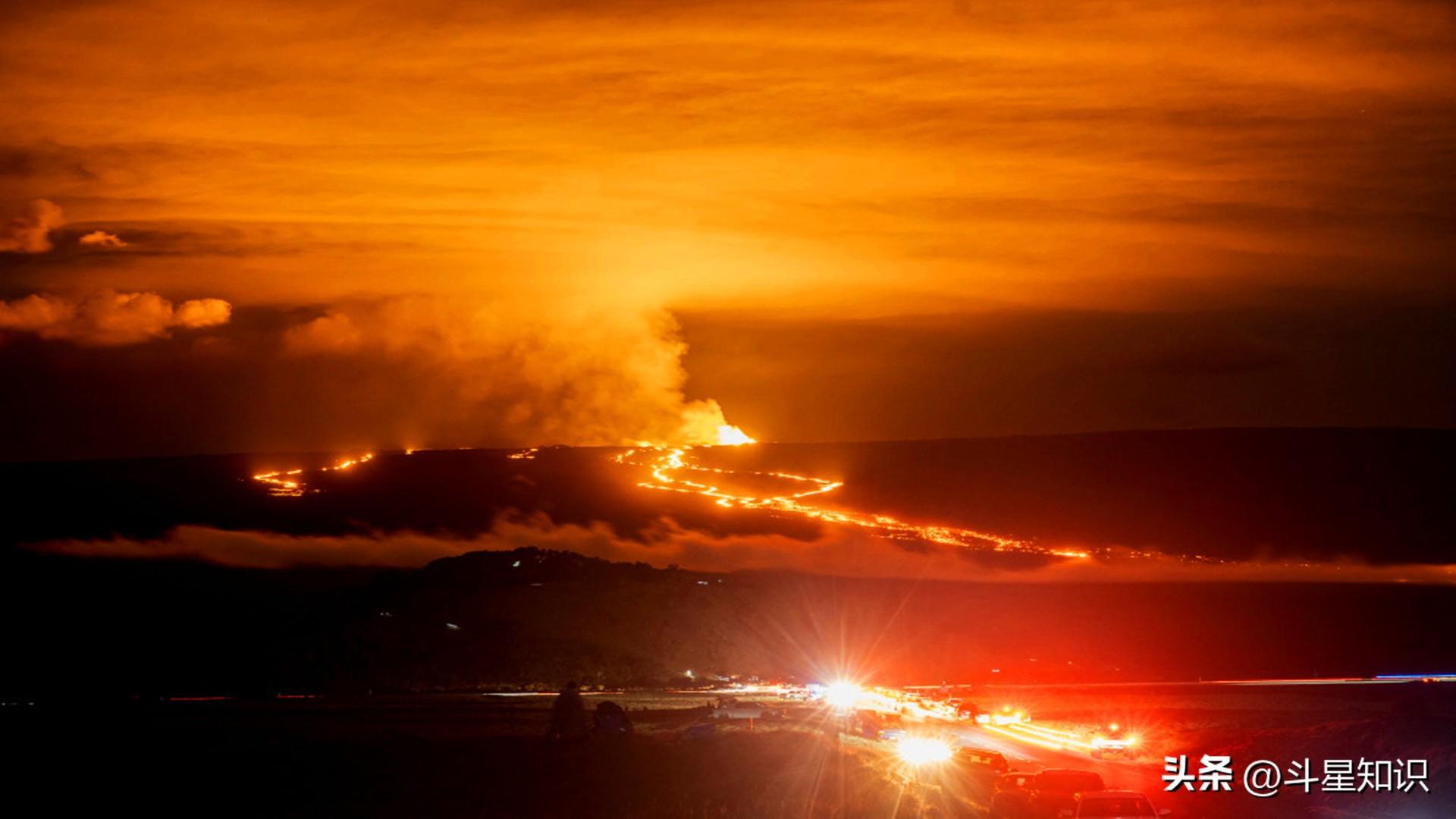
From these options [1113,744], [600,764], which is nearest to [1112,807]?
[600,764]

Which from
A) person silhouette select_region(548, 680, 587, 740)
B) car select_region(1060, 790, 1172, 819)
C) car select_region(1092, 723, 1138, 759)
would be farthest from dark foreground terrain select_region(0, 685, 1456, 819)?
car select_region(1060, 790, 1172, 819)

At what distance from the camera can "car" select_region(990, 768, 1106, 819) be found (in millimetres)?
41531

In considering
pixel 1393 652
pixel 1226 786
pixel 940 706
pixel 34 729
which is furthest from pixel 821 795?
pixel 1393 652

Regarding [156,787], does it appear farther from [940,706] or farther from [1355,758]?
[940,706]

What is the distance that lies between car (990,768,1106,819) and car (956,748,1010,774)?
16.1 meters

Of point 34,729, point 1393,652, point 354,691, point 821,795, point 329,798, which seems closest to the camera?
point 821,795

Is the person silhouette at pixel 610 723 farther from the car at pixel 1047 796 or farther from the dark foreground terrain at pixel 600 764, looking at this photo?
the car at pixel 1047 796

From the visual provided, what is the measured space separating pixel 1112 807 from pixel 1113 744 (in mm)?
36518

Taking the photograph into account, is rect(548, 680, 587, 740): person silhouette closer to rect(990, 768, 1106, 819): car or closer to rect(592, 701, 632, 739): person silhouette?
rect(592, 701, 632, 739): person silhouette

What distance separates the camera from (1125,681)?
18000 cm

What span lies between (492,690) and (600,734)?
315 ft

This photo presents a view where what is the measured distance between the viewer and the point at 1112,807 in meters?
37.0

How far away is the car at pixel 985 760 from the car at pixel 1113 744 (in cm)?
653

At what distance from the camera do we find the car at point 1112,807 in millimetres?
36750
